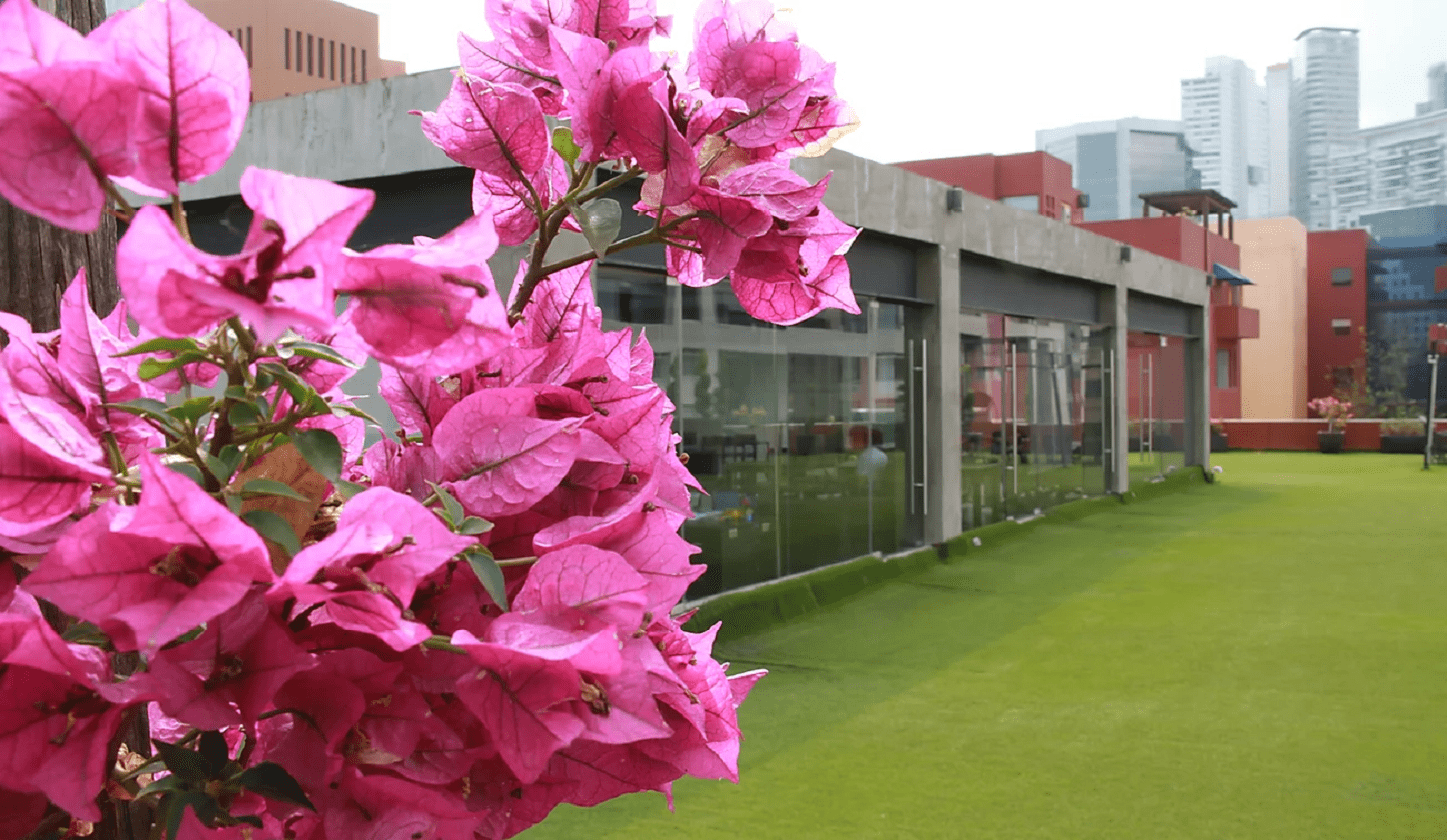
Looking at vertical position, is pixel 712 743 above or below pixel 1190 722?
above

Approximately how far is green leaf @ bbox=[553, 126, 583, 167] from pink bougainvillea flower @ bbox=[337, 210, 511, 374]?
21 cm

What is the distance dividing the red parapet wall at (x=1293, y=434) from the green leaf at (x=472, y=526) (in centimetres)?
2981

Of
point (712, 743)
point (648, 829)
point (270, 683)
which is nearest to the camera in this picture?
point (270, 683)

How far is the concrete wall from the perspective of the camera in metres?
36.1

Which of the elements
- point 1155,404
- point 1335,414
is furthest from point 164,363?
point 1335,414

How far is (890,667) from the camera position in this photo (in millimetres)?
6238

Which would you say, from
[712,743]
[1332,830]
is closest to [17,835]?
[712,743]

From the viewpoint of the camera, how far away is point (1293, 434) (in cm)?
2809

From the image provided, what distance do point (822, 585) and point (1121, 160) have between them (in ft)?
532

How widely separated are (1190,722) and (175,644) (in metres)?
5.21

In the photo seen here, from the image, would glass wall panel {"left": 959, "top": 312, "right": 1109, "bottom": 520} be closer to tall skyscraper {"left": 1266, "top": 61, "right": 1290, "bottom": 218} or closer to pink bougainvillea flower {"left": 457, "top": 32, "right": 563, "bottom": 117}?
pink bougainvillea flower {"left": 457, "top": 32, "right": 563, "bottom": 117}

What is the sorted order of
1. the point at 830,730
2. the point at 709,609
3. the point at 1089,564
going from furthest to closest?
the point at 1089,564 → the point at 709,609 → the point at 830,730

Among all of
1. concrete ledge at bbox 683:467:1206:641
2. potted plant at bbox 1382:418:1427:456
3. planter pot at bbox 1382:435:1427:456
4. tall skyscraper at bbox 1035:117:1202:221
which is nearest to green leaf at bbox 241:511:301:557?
concrete ledge at bbox 683:467:1206:641

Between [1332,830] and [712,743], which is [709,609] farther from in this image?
[712,743]
